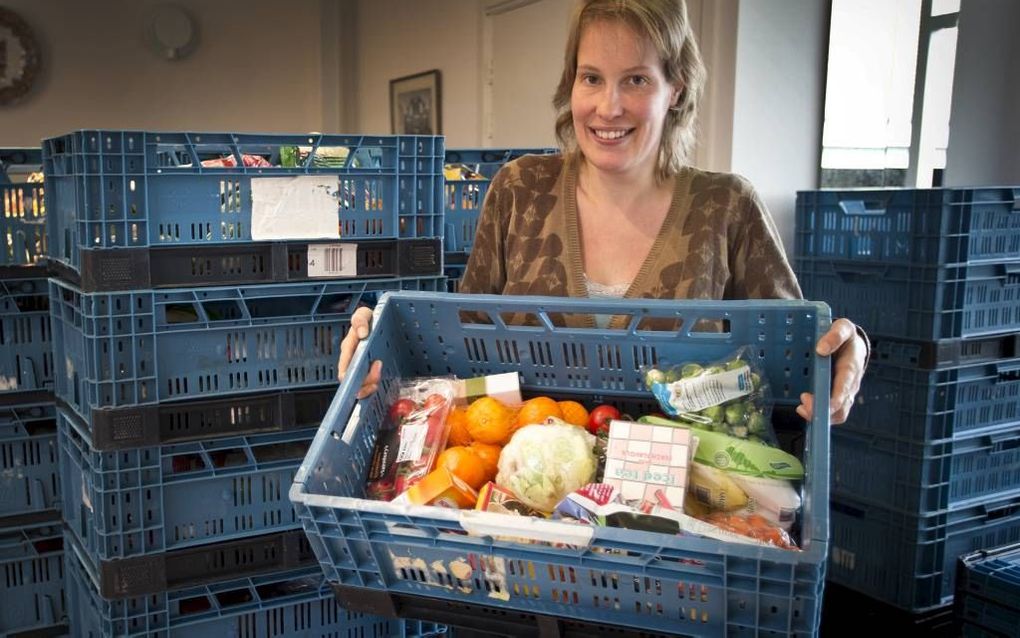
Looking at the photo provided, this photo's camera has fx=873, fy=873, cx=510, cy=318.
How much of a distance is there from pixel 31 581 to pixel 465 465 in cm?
173

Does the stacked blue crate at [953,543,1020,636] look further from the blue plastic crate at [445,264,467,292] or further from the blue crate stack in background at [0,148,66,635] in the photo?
the blue crate stack in background at [0,148,66,635]

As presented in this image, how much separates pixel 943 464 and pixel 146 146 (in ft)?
8.29

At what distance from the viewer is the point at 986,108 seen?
3580 mm

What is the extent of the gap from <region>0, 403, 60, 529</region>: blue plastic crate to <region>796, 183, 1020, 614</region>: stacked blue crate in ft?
8.23

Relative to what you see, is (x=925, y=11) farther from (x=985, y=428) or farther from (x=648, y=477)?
(x=648, y=477)

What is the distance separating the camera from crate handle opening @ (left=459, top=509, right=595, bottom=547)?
948 mm

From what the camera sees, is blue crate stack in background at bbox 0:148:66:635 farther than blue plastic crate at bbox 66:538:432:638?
Yes

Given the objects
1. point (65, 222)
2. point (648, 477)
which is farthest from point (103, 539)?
point (648, 477)

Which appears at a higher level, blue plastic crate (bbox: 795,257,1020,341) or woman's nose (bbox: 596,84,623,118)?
woman's nose (bbox: 596,84,623,118)

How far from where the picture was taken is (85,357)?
189cm

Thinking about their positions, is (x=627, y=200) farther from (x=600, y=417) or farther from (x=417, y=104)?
(x=417, y=104)

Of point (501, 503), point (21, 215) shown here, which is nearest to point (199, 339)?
point (21, 215)

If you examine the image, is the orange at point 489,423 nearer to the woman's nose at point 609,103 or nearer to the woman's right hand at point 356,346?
the woman's right hand at point 356,346

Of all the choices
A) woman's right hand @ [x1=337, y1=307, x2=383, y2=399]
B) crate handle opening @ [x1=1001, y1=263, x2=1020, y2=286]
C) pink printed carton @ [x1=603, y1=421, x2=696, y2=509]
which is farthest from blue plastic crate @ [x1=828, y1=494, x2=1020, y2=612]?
woman's right hand @ [x1=337, y1=307, x2=383, y2=399]
